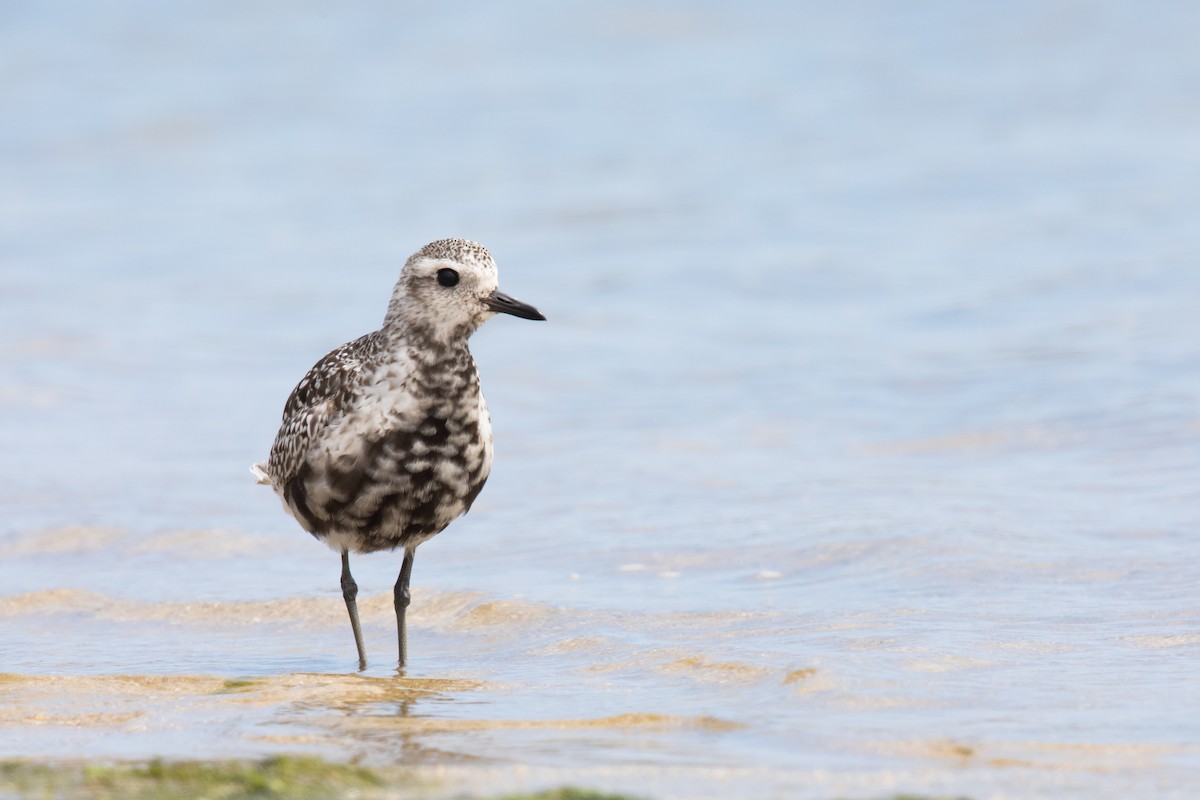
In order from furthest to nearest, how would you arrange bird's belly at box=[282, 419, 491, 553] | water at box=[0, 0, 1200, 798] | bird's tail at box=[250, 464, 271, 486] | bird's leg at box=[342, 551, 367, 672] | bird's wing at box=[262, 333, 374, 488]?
bird's tail at box=[250, 464, 271, 486]
bird's leg at box=[342, 551, 367, 672]
bird's wing at box=[262, 333, 374, 488]
bird's belly at box=[282, 419, 491, 553]
water at box=[0, 0, 1200, 798]

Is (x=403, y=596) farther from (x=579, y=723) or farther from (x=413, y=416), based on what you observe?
(x=579, y=723)

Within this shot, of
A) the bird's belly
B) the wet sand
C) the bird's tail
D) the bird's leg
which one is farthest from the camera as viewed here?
the bird's tail

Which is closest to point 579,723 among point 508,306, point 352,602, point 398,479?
point 398,479

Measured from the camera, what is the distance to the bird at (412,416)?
7.64 meters

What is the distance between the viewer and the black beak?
25.2ft

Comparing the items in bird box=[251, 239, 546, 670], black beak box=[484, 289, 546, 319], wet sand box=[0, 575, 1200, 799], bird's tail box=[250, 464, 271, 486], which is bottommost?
wet sand box=[0, 575, 1200, 799]

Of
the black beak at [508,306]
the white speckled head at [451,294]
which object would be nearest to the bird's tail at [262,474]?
the white speckled head at [451,294]

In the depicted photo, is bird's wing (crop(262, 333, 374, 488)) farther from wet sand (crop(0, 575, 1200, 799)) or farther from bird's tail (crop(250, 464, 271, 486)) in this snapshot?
wet sand (crop(0, 575, 1200, 799))

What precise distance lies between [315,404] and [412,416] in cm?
58

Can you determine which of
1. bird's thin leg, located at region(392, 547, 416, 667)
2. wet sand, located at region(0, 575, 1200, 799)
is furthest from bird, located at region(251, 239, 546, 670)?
wet sand, located at region(0, 575, 1200, 799)

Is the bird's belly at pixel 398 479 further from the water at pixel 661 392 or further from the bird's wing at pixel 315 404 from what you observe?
the water at pixel 661 392

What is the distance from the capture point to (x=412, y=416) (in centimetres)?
762

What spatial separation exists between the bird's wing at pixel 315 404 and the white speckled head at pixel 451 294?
308 mm

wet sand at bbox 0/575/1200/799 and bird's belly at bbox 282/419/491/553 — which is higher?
bird's belly at bbox 282/419/491/553
